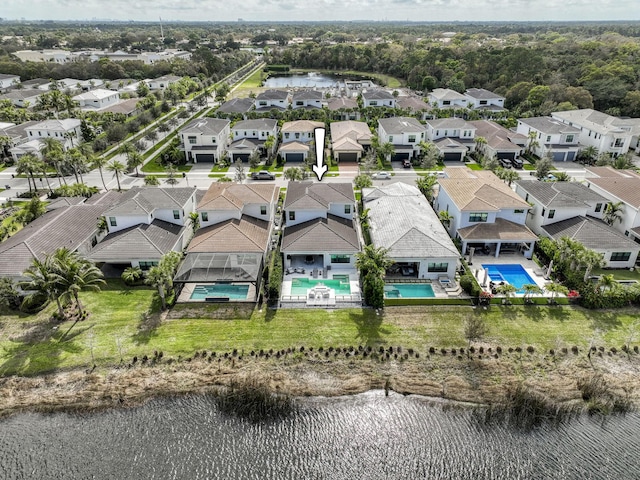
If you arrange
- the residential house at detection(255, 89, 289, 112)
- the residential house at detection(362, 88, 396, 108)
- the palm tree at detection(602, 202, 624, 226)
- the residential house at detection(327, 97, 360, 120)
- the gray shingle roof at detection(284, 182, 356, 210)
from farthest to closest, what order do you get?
the residential house at detection(362, 88, 396, 108) < the residential house at detection(255, 89, 289, 112) < the residential house at detection(327, 97, 360, 120) < the palm tree at detection(602, 202, 624, 226) < the gray shingle roof at detection(284, 182, 356, 210)

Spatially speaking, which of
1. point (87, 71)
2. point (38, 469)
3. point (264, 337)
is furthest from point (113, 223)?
point (87, 71)

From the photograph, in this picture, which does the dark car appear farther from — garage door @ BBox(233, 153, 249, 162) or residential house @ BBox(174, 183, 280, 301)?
garage door @ BBox(233, 153, 249, 162)

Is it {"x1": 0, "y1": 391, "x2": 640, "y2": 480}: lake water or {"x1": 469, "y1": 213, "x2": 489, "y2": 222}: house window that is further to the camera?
{"x1": 469, "y1": 213, "x2": 489, "y2": 222}: house window

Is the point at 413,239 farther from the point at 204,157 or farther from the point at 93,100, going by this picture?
the point at 93,100

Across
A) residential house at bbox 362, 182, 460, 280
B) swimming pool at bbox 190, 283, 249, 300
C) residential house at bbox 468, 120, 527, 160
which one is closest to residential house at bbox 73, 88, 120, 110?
swimming pool at bbox 190, 283, 249, 300

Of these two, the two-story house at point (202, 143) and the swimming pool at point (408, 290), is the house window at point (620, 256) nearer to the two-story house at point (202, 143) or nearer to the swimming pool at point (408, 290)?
the swimming pool at point (408, 290)

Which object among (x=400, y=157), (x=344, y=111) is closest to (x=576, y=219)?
(x=400, y=157)
